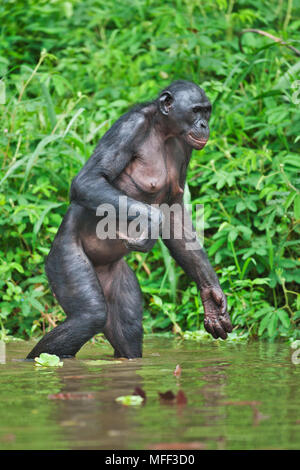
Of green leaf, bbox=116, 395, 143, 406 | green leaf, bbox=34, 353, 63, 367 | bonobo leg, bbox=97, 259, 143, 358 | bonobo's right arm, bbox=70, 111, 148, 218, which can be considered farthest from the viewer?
bonobo leg, bbox=97, 259, 143, 358

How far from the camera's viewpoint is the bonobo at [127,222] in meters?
3.65

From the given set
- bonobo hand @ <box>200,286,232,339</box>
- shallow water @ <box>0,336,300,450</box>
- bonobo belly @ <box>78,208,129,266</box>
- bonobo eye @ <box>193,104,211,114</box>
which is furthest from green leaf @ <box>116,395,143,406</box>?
bonobo eye @ <box>193,104,211,114</box>

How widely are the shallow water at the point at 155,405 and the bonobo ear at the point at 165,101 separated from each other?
4.11 feet

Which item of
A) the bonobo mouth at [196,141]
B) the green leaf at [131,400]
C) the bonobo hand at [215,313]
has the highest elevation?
the bonobo mouth at [196,141]

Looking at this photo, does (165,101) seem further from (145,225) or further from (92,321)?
(92,321)

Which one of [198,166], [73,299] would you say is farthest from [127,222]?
[198,166]

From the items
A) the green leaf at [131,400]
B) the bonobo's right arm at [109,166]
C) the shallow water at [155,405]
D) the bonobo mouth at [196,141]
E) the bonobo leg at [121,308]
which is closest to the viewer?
the shallow water at [155,405]

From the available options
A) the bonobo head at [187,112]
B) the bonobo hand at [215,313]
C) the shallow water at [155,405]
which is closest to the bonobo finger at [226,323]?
the bonobo hand at [215,313]

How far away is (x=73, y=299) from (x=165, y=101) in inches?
43.6

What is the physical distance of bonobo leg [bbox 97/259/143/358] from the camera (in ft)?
13.0

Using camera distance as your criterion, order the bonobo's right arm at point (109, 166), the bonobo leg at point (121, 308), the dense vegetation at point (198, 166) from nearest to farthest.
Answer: the bonobo's right arm at point (109, 166), the bonobo leg at point (121, 308), the dense vegetation at point (198, 166)

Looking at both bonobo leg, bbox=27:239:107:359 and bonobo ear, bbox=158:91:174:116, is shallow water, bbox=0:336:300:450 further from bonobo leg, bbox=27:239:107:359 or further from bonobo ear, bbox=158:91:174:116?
bonobo ear, bbox=158:91:174:116

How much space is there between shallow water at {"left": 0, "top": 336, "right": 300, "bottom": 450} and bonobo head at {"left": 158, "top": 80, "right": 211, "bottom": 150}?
44.0 inches

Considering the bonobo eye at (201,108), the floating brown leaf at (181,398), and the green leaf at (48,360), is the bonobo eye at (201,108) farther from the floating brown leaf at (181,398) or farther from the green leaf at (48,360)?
the floating brown leaf at (181,398)
